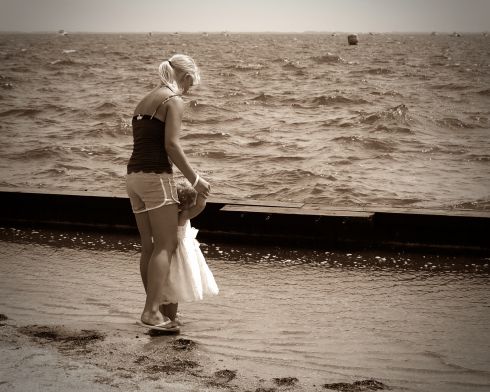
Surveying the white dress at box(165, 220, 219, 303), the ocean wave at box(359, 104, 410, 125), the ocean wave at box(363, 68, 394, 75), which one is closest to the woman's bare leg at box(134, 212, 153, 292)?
the white dress at box(165, 220, 219, 303)

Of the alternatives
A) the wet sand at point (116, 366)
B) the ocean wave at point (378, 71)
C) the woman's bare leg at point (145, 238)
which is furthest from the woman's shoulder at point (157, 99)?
the ocean wave at point (378, 71)

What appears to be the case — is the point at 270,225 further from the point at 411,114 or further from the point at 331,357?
the point at 411,114

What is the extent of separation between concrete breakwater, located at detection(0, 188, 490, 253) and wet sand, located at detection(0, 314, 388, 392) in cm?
269

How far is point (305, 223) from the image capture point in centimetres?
730

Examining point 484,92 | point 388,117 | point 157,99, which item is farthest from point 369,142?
point 484,92

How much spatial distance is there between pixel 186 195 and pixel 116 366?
1.24m

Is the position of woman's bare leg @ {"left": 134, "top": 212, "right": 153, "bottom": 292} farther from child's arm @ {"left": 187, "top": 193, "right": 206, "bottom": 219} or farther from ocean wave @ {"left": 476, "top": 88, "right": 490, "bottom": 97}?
ocean wave @ {"left": 476, "top": 88, "right": 490, "bottom": 97}

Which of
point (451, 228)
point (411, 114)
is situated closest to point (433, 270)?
point (451, 228)

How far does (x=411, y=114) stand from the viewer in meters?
27.5

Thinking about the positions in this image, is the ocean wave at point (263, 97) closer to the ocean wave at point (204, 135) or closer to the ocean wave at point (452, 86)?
the ocean wave at point (452, 86)

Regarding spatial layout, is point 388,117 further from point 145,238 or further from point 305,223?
point 145,238

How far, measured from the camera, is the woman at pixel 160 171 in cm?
468

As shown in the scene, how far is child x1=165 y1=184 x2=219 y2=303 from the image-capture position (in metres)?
4.93

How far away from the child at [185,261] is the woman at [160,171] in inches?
3.0
